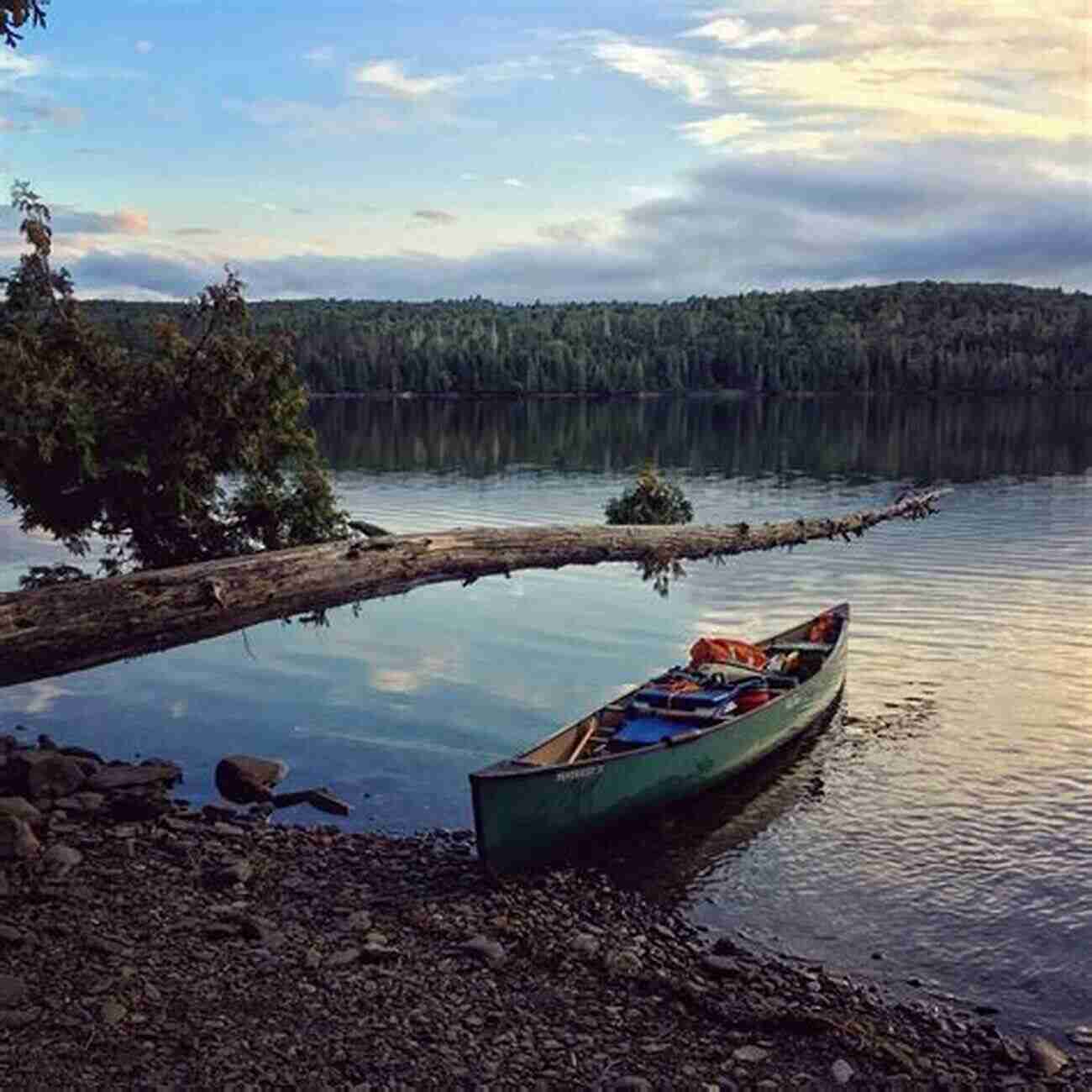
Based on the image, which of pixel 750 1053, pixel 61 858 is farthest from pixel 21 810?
pixel 750 1053

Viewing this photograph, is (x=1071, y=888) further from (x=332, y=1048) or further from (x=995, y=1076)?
(x=332, y=1048)

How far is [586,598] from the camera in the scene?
124ft

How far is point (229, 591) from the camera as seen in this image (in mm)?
15945

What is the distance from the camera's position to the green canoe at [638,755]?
16484 mm

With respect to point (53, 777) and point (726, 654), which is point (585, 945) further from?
point (726, 654)

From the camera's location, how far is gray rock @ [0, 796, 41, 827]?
16.6m

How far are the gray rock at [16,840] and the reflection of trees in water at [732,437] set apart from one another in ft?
213

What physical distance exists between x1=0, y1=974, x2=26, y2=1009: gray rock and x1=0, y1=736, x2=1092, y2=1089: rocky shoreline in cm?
3

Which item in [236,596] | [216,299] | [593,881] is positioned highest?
[216,299]

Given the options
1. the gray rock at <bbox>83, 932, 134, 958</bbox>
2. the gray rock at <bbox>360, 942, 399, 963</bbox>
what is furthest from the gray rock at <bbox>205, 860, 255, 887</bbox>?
the gray rock at <bbox>360, 942, 399, 963</bbox>

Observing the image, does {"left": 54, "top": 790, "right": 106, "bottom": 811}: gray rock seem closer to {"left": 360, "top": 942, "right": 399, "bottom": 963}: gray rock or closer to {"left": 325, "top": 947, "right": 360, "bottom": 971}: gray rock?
{"left": 325, "top": 947, "right": 360, "bottom": 971}: gray rock

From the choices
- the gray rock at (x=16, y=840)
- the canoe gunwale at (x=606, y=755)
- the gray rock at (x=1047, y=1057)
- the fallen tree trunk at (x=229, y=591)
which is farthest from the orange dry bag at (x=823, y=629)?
the gray rock at (x=16, y=840)

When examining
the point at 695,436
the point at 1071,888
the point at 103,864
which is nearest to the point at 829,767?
the point at 1071,888

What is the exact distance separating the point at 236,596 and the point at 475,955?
5.32 meters
